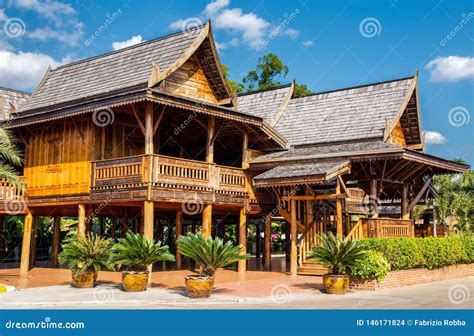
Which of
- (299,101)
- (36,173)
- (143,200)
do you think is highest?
(299,101)

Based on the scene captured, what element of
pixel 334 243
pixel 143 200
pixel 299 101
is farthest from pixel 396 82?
pixel 143 200

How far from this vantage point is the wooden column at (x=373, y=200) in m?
19.9

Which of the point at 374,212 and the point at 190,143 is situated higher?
the point at 190,143

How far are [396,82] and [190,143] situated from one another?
9.16 meters

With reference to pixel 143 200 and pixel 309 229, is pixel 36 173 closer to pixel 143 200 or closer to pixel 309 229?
pixel 143 200

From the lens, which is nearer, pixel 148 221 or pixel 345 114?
pixel 148 221

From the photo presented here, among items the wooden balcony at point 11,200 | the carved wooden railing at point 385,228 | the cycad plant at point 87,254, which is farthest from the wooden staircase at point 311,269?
the wooden balcony at point 11,200

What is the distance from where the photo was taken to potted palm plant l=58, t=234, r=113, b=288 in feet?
50.7

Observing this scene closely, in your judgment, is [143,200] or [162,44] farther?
[162,44]

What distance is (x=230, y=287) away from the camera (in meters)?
16.0

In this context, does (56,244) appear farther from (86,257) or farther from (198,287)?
(198,287)

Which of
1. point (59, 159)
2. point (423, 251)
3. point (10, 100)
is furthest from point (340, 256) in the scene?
point (10, 100)

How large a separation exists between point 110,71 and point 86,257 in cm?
874

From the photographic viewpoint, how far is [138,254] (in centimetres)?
1484
